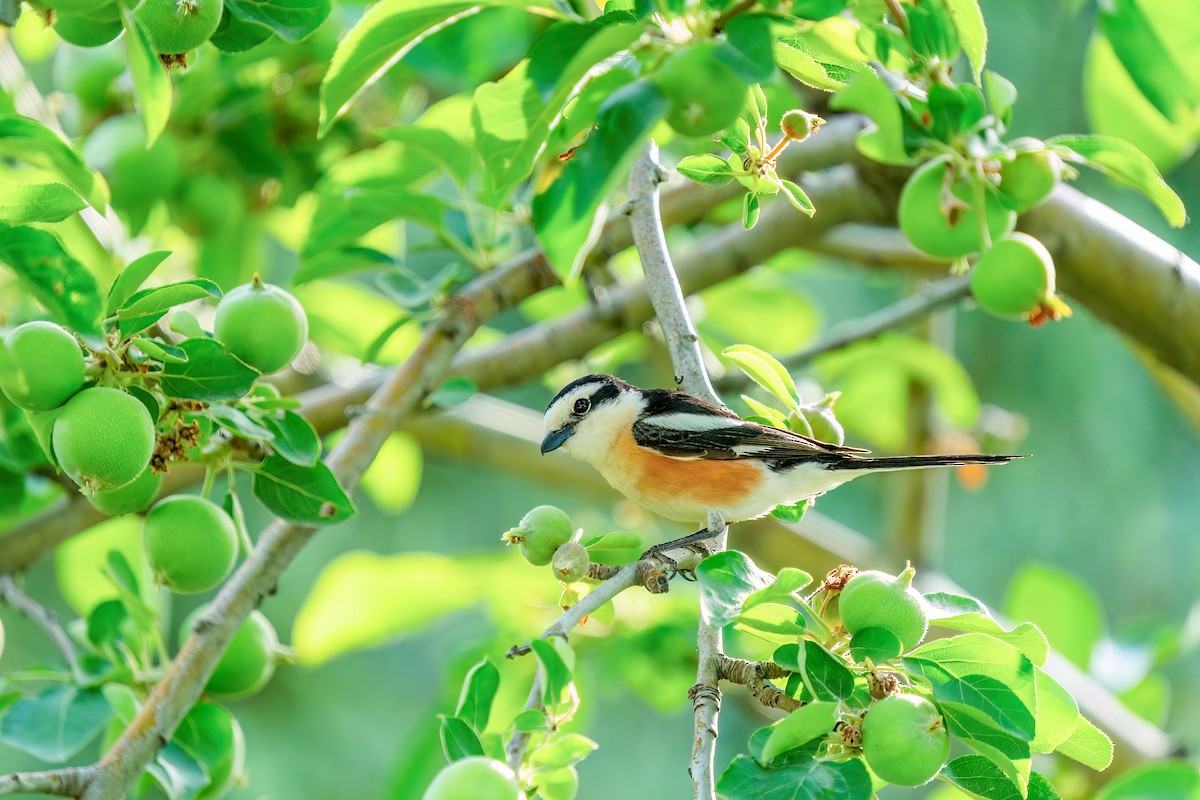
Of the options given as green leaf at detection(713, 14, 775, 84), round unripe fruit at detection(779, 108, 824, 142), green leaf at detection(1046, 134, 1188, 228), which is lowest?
green leaf at detection(1046, 134, 1188, 228)

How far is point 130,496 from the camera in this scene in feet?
5.82

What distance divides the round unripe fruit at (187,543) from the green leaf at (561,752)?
2.21 ft

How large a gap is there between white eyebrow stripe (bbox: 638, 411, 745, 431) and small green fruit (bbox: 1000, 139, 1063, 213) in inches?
25.2

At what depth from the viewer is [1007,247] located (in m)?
1.96

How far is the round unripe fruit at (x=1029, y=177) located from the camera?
193cm

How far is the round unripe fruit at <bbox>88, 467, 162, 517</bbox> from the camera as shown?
5.74 ft

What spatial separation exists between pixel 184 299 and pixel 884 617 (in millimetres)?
1061

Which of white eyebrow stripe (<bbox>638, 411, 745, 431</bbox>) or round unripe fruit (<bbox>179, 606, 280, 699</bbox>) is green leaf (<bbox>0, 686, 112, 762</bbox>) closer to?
round unripe fruit (<bbox>179, 606, 280, 699</bbox>)

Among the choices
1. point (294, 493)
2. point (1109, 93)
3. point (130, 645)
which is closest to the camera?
point (294, 493)

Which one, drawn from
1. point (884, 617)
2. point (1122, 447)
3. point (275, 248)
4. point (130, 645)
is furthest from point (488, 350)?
point (1122, 447)

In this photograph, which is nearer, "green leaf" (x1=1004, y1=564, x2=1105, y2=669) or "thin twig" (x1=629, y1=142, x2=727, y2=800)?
"thin twig" (x1=629, y1=142, x2=727, y2=800)

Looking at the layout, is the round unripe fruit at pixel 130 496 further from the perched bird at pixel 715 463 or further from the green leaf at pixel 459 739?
the perched bird at pixel 715 463

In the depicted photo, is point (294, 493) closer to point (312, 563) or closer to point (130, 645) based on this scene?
point (130, 645)

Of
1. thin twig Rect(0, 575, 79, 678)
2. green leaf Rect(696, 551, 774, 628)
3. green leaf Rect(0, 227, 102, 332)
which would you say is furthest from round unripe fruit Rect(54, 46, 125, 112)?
green leaf Rect(696, 551, 774, 628)
